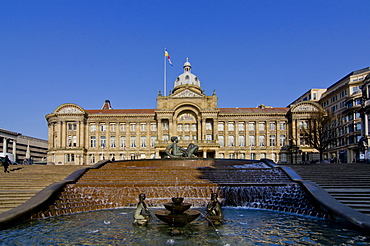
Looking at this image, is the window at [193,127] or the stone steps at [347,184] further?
the window at [193,127]

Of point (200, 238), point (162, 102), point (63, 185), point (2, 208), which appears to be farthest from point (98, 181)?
point (162, 102)

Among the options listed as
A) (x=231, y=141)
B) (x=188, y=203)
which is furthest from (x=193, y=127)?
(x=188, y=203)

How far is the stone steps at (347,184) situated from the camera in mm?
17797

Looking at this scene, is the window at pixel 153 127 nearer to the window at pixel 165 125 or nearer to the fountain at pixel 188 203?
the window at pixel 165 125

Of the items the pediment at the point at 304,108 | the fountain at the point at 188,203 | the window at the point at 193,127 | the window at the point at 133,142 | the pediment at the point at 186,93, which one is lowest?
the fountain at the point at 188,203

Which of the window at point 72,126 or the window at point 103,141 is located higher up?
the window at point 72,126

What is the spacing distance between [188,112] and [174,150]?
42.9 m

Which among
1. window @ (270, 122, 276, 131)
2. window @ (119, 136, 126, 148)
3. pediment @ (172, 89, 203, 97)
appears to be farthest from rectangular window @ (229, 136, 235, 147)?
window @ (119, 136, 126, 148)

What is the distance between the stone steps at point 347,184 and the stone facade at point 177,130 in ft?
163

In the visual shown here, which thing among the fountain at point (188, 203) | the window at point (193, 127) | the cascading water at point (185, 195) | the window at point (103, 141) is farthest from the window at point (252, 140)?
the cascading water at point (185, 195)

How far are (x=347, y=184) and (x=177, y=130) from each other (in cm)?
5844

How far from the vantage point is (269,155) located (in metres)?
81.2

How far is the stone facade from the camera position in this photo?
3113 inches

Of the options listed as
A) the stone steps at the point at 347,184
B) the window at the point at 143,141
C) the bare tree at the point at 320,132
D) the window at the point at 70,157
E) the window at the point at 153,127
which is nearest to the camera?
the stone steps at the point at 347,184
